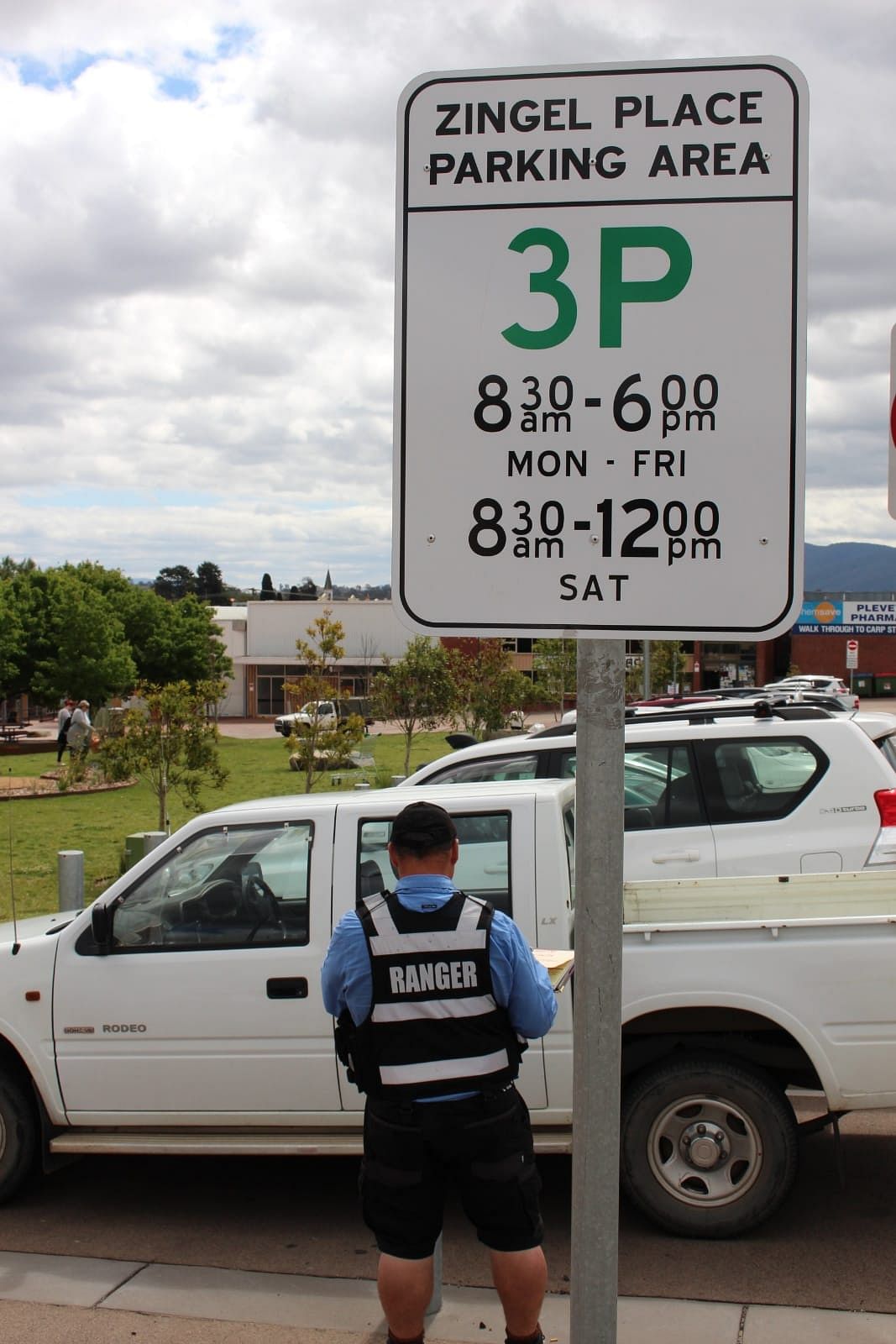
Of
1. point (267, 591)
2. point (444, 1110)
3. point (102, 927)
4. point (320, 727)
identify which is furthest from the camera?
point (267, 591)

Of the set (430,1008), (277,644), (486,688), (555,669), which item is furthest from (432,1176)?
(277,644)

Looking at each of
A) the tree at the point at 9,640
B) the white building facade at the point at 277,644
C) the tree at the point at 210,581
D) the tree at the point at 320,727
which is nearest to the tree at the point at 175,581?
the tree at the point at 210,581

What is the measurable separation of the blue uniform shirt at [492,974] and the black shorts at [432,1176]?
0.25 meters

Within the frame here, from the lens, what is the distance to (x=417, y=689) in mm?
30797

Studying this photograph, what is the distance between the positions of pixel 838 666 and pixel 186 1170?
79868 millimetres

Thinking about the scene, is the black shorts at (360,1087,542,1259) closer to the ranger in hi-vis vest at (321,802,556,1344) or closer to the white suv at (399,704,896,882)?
the ranger in hi-vis vest at (321,802,556,1344)

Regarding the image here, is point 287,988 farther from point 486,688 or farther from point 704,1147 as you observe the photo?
point 486,688

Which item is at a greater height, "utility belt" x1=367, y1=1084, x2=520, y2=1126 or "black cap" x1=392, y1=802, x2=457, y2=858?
"black cap" x1=392, y1=802, x2=457, y2=858

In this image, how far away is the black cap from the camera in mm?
3682

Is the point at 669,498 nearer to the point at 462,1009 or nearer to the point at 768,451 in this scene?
the point at 768,451

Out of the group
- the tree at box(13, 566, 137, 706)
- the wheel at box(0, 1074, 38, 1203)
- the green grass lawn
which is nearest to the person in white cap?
the green grass lawn

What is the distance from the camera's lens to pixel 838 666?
271 feet

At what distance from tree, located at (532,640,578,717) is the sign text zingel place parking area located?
31395 mm

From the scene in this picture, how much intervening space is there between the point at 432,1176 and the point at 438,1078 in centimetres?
27
